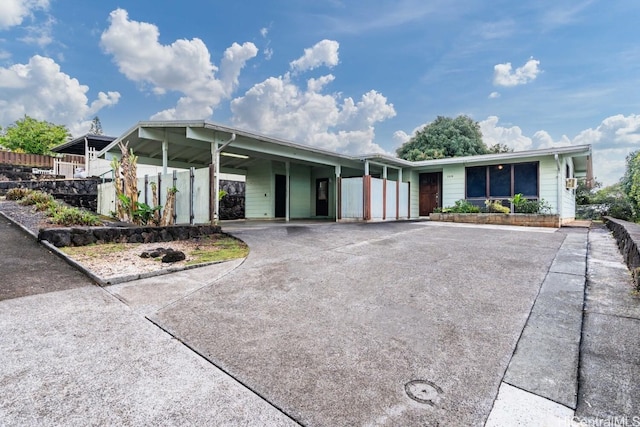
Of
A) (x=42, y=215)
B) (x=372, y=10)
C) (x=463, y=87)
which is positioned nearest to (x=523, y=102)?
(x=463, y=87)

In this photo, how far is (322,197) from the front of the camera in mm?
15062

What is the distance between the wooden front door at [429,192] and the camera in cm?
1420

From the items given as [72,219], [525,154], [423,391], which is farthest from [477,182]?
[72,219]

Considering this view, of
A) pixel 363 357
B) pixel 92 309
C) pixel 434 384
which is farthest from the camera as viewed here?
pixel 92 309

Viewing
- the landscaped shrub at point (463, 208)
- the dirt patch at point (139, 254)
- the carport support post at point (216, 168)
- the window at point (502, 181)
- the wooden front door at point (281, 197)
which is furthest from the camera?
the wooden front door at point (281, 197)

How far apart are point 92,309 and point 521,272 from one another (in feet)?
16.2

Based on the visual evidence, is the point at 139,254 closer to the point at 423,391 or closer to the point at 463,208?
the point at 423,391

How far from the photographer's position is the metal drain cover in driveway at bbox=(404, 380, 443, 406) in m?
1.62

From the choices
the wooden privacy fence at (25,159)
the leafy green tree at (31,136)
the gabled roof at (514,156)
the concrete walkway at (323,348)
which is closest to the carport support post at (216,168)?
the concrete walkway at (323,348)

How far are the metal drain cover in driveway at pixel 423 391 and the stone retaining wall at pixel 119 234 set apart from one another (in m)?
5.92

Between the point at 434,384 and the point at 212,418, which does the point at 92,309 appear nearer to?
the point at 212,418

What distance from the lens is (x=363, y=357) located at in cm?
205

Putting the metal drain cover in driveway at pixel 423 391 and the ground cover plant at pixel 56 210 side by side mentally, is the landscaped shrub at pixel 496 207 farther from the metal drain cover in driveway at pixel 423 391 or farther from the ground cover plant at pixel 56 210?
the ground cover plant at pixel 56 210

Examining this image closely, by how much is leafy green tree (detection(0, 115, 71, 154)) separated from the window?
93.1 feet
